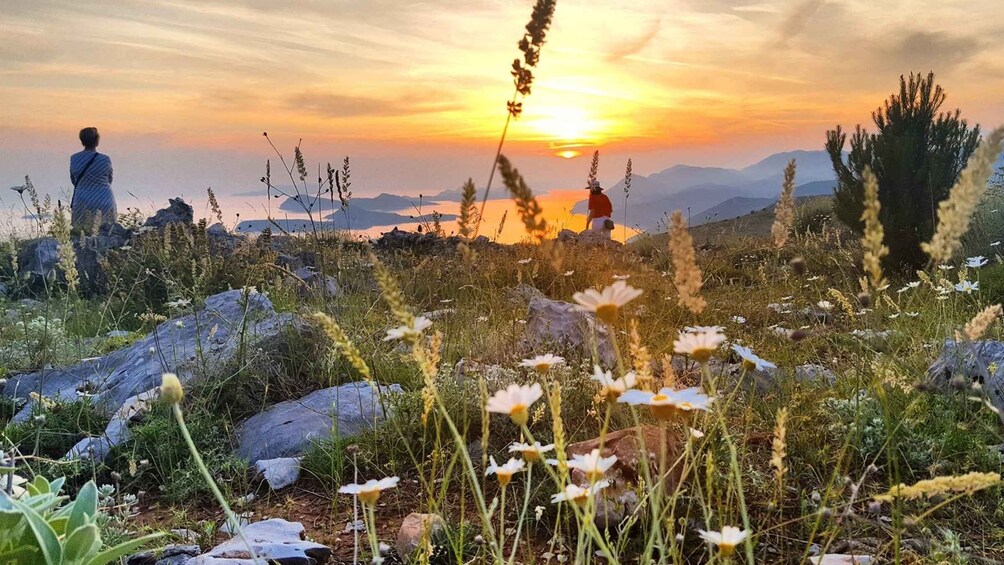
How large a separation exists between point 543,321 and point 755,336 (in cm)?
156

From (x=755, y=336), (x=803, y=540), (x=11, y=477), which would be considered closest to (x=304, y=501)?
(x=11, y=477)

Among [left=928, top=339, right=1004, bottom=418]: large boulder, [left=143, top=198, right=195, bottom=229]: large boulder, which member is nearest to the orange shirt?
[left=143, top=198, right=195, bottom=229]: large boulder

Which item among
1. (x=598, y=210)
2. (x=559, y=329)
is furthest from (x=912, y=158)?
(x=559, y=329)

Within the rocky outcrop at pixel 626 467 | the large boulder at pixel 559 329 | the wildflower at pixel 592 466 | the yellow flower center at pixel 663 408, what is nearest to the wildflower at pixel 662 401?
the yellow flower center at pixel 663 408

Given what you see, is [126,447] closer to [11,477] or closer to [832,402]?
[11,477]

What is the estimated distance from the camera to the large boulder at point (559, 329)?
12.8ft

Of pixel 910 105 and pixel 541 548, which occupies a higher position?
pixel 910 105

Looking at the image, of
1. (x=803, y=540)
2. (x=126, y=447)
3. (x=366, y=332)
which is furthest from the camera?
(x=366, y=332)

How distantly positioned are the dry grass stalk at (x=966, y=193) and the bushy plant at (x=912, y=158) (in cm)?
913

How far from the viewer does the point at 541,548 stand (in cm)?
225

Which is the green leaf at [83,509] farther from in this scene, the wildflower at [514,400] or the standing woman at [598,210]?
the standing woman at [598,210]

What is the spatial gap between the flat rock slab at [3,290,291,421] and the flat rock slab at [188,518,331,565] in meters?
1.53

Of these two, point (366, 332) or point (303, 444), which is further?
point (366, 332)

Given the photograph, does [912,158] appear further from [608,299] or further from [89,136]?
[89,136]
